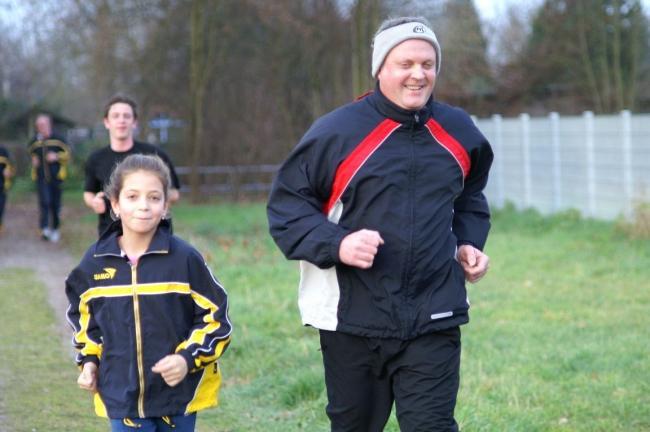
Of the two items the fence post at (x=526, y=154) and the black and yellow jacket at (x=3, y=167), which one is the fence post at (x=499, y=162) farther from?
the black and yellow jacket at (x=3, y=167)

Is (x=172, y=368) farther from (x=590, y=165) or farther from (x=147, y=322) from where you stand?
(x=590, y=165)

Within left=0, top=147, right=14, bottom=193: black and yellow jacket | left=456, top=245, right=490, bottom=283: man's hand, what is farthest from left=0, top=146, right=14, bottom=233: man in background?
left=456, top=245, right=490, bottom=283: man's hand

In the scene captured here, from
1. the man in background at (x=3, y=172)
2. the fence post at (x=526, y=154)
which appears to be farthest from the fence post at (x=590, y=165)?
the man in background at (x=3, y=172)

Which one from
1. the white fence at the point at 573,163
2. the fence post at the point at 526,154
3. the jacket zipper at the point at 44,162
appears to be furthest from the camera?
the fence post at the point at 526,154

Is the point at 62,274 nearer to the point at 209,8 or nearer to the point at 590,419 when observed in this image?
the point at 590,419

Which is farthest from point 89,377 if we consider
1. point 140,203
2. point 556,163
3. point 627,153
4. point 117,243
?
point 556,163

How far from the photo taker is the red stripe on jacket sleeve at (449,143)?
4227 mm

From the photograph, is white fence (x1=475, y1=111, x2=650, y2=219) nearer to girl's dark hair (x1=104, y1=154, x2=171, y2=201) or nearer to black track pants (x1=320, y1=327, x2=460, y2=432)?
black track pants (x1=320, y1=327, x2=460, y2=432)

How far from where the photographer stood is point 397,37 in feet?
13.8

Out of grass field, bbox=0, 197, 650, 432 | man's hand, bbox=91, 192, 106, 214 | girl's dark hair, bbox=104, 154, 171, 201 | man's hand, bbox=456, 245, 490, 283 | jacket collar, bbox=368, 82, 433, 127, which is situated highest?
jacket collar, bbox=368, 82, 433, 127

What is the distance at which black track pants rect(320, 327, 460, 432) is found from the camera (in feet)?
13.6

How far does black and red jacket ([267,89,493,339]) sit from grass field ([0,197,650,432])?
1925 millimetres

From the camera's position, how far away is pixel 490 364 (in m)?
7.53

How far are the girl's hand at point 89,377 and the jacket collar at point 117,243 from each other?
0.43m
